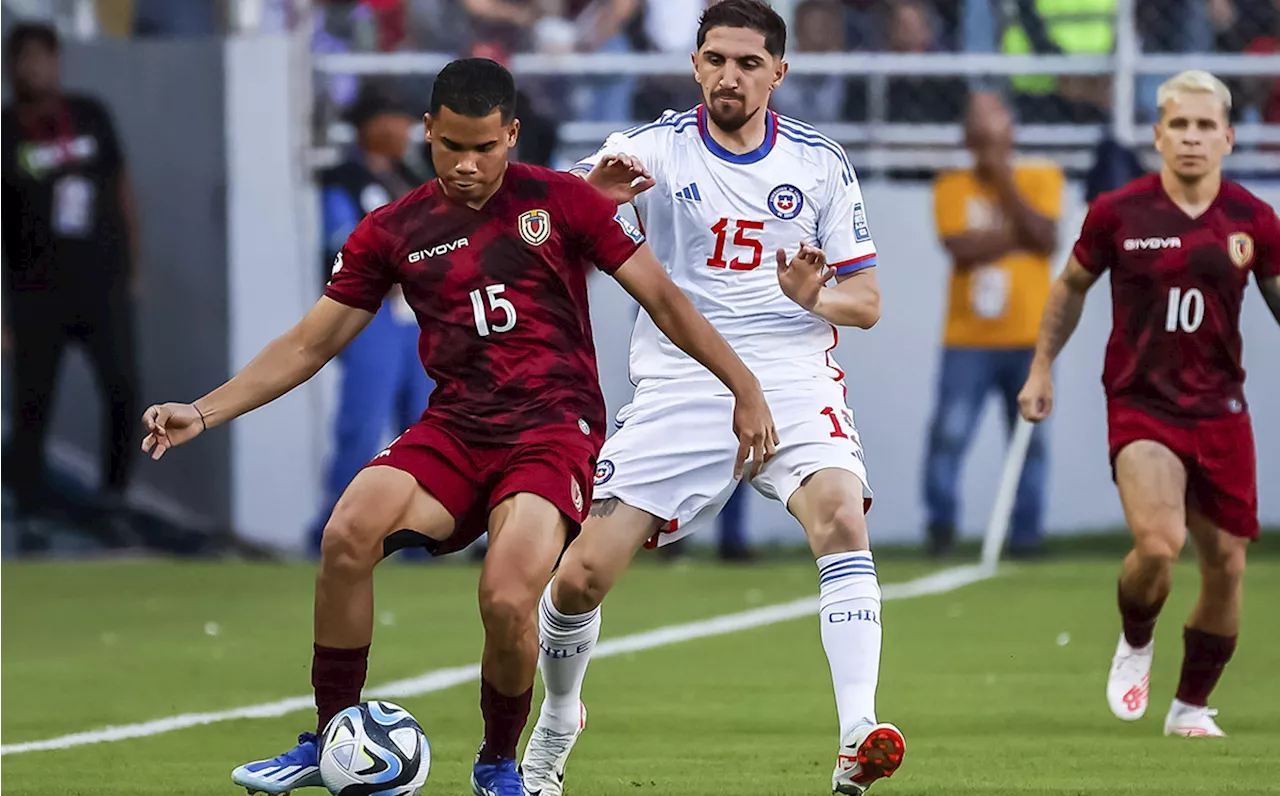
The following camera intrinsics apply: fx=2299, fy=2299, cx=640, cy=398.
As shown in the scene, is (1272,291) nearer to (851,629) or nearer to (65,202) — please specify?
(851,629)

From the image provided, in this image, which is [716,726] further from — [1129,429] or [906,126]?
[906,126]

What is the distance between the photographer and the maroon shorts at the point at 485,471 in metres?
6.07

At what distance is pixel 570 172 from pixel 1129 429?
7.76 feet

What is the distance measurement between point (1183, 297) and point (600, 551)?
244 centimetres

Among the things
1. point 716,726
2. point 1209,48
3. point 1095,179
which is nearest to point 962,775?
point 716,726

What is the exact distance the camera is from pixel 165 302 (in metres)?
15.6

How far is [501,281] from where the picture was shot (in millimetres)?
6180

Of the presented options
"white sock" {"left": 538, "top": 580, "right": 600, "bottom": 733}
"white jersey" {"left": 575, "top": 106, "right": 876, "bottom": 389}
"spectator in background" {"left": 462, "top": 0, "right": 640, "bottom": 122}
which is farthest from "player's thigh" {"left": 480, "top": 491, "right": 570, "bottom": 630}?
"spectator in background" {"left": 462, "top": 0, "right": 640, "bottom": 122}

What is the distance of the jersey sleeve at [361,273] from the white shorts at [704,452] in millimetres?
953

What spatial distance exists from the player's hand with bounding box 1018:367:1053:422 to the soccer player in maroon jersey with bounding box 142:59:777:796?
5.78 ft

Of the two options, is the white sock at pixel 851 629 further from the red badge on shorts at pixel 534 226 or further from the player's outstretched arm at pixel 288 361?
the player's outstretched arm at pixel 288 361

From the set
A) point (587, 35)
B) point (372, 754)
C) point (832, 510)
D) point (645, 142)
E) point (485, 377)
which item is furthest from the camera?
point (587, 35)

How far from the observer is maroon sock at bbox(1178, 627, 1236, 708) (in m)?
7.76

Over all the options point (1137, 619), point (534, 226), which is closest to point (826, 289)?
point (534, 226)
